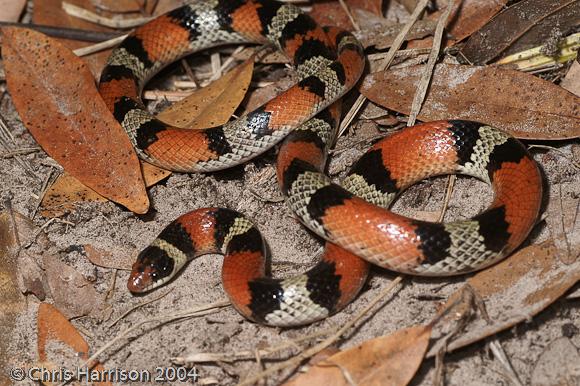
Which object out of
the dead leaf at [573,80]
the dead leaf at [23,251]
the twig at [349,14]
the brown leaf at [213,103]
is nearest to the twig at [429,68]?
the twig at [349,14]

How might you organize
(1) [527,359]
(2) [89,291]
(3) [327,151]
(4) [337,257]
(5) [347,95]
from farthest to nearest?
(5) [347,95] < (3) [327,151] < (2) [89,291] < (4) [337,257] < (1) [527,359]

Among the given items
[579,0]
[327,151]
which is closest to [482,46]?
[579,0]

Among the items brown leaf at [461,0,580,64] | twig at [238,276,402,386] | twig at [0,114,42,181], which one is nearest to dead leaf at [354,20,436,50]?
brown leaf at [461,0,580,64]

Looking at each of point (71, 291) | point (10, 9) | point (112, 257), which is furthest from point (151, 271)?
point (10, 9)

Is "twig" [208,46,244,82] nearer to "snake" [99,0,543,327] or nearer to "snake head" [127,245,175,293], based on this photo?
"snake" [99,0,543,327]

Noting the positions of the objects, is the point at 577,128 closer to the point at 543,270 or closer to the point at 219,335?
the point at 543,270

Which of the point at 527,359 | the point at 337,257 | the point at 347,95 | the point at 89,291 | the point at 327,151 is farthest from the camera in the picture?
the point at 347,95
